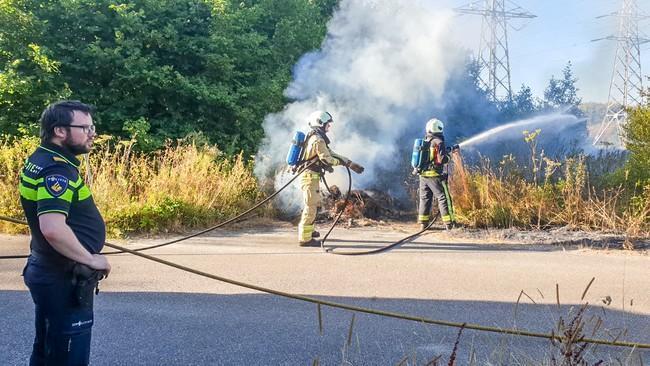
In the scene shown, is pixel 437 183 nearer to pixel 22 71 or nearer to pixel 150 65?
pixel 150 65

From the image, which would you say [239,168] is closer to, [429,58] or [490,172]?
[490,172]

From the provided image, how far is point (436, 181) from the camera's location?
8.97 m

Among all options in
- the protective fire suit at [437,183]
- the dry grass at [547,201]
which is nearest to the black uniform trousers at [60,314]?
the protective fire suit at [437,183]

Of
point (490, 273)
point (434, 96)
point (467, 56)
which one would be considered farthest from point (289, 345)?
point (467, 56)

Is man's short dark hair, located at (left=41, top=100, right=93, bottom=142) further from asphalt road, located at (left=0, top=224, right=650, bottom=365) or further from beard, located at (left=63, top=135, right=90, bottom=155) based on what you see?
asphalt road, located at (left=0, top=224, right=650, bottom=365)

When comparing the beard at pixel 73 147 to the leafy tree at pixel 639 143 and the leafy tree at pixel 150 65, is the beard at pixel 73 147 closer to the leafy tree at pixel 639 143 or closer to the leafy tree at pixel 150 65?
the leafy tree at pixel 639 143

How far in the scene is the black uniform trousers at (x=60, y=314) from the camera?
2.41 m

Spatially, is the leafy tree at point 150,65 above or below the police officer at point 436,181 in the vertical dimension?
above

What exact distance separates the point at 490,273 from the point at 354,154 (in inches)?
261

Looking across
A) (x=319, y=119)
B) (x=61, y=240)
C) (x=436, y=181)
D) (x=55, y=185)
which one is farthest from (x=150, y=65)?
(x=61, y=240)

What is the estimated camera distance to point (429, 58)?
51.5ft

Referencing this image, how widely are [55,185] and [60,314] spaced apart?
55cm

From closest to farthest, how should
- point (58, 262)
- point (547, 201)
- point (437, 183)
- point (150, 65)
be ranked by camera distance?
point (58, 262) < point (437, 183) < point (547, 201) < point (150, 65)

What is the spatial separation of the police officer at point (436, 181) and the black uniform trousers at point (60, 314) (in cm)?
699
